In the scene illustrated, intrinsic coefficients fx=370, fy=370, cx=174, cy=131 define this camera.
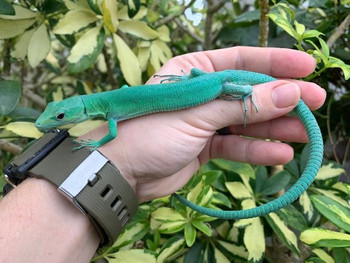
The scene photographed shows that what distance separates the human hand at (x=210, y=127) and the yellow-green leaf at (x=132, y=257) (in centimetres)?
23

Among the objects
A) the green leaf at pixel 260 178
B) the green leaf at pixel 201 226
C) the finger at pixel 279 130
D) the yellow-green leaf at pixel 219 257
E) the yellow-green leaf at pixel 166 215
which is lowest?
the yellow-green leaf at pixel 219 257

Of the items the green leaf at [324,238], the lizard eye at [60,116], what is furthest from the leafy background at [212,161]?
the lizard eye at [60,116]

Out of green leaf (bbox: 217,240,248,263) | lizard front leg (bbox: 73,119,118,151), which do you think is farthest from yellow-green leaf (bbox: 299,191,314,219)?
lizard front leg (bbox: 73,119,118,151)

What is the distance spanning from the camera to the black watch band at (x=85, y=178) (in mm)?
1042

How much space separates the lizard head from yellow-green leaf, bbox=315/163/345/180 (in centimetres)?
96

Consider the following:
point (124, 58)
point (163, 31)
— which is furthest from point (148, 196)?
point (163, 31)

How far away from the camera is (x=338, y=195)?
1.47 metres

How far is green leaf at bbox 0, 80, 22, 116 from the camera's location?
51.6 inches

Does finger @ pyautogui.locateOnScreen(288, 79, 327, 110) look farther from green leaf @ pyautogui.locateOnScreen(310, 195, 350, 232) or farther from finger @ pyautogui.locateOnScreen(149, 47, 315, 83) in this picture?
green leaf @ pyautogui.locateOnScreen(310, 195, 350, 232)

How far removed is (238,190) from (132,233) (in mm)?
422

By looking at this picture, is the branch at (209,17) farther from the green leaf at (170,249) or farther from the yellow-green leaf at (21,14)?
the green leaf at (170,249)

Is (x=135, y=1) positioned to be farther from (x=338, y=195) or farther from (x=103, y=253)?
(x=338, y=195)

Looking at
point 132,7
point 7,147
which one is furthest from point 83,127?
point 132,7

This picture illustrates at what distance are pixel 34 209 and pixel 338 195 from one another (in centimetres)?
113
